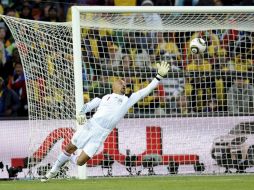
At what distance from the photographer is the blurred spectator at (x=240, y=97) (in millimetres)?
17070

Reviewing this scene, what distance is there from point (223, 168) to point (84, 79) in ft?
9.92

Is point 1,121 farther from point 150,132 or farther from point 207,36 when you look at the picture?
point 207,36

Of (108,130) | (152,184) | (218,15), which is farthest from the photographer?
(218,15)

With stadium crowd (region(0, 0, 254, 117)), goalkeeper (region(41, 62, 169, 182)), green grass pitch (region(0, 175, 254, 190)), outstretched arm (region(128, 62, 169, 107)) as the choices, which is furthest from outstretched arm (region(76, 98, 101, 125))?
stadium crowd (region(0, 0, 254, 117))

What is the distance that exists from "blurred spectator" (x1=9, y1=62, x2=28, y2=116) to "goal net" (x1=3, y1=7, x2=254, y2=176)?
3.70ft

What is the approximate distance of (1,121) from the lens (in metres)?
16.7

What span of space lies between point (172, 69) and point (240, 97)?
138 centimetres

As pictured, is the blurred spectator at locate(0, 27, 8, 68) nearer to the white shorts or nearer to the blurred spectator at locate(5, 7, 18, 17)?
the blurred spectator at locate(5, 7, 18, 17)

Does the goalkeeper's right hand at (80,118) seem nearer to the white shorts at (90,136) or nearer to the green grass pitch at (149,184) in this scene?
the white shorts at (90,136)

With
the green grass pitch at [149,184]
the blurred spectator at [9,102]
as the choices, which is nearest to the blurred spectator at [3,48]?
the blurred spectator at [9,102]

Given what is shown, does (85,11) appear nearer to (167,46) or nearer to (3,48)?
(167,46)

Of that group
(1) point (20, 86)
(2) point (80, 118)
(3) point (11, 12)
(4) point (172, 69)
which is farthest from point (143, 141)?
(3) point (11, 12)

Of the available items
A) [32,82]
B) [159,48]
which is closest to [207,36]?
[159,48]

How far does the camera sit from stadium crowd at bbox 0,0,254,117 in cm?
1720
